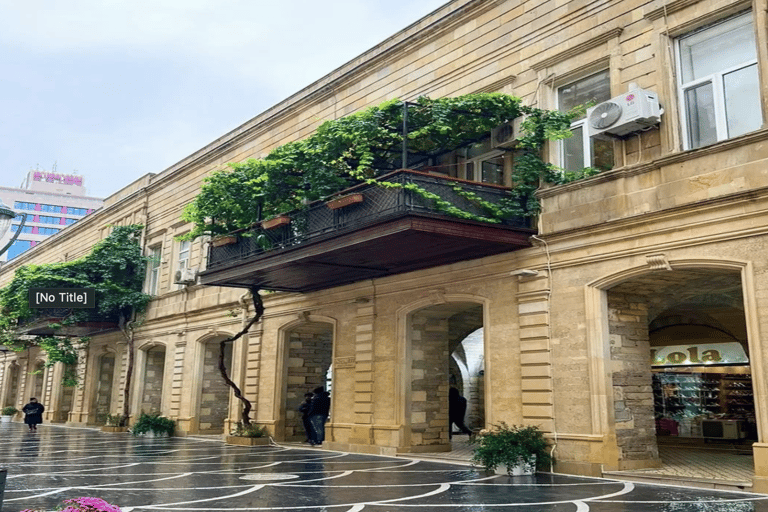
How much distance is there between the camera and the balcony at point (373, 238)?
1199cm

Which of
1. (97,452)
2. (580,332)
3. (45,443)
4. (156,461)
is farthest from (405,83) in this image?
(45,443)

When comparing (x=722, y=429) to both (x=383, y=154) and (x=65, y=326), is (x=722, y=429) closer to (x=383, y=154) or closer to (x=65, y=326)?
(x=383, y=154)

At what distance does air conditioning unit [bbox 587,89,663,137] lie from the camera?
11109mm

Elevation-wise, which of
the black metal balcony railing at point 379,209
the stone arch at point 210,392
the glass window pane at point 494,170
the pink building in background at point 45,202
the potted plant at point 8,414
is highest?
the pink building in background at point 45,202

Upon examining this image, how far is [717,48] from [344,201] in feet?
21.1

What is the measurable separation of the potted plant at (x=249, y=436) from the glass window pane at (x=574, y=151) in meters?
10.1

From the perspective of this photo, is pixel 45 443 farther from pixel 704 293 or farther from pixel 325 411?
pixel 704 293

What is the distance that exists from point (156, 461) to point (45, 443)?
691 cm

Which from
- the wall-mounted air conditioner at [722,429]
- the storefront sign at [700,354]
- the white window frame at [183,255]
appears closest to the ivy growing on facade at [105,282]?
the white window frame at [183,255]

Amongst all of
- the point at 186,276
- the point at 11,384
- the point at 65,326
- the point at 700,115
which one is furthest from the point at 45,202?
the point at 700,115

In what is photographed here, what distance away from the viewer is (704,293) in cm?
1291

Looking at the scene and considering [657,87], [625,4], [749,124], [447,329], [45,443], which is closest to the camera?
[749,124]

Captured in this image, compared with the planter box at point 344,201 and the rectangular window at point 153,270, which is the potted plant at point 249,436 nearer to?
the planter box at point 344,201

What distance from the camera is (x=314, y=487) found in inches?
398
